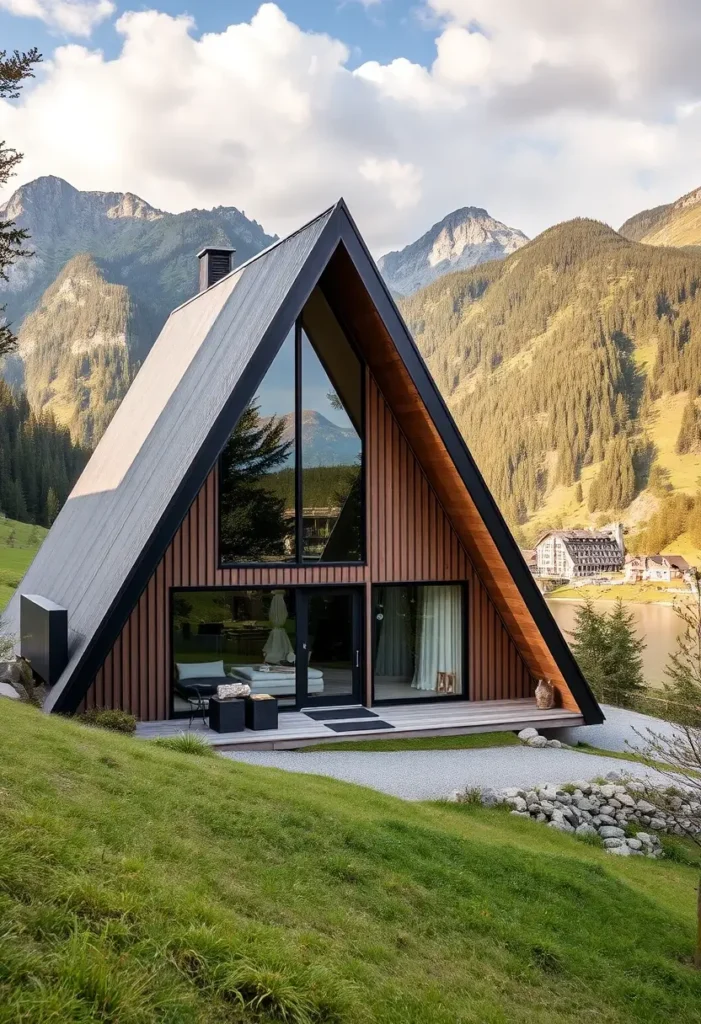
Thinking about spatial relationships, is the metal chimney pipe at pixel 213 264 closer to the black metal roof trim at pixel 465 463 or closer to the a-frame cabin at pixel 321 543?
the a-frame cabin at pixel 321 543

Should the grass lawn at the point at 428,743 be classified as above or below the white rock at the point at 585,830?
above

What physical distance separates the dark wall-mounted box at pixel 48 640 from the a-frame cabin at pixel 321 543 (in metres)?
0.06

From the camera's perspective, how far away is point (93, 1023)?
111 inches

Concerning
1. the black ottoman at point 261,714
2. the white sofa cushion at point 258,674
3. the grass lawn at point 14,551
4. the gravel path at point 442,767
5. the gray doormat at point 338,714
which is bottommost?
the gravel path at point 442,767

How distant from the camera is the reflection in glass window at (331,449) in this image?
1201 cm

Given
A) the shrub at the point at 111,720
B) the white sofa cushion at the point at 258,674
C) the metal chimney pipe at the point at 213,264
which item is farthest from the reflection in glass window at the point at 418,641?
the metal chimney pipe at the point at 213,264

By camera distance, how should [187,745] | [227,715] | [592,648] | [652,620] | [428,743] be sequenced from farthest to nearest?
[652,620] → [592,648] → [428,743] → [227,715] → [187,745]

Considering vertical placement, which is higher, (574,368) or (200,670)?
(574,368)

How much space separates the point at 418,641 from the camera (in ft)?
41.4

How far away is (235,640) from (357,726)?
187cm

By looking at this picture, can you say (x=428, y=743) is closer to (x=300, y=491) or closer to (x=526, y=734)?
(x=526, y=734)

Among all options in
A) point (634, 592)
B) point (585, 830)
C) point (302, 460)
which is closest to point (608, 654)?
point (302, 460)

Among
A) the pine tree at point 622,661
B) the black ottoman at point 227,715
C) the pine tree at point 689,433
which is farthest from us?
the pine tree at point 689,433

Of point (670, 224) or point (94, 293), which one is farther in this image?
point (670, 224)
